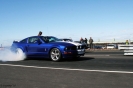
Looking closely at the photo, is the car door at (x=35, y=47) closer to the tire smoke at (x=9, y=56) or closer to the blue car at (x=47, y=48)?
the blue car at (x=47, y=48)

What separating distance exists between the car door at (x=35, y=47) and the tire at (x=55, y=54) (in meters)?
0.58

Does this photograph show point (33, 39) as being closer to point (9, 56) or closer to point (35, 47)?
point (35, 47)

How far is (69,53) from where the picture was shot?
10.1 m

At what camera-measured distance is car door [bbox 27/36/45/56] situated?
10845 mm

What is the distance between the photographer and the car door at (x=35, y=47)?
35.6 feet

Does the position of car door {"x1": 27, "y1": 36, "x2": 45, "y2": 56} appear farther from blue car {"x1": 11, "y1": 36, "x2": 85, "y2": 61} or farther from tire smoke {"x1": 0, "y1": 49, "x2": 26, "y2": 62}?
tire smoke {"x1": 0, "y1": 49, "x2": 26, "y2": 62}

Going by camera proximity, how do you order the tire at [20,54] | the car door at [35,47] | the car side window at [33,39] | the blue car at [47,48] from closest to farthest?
the blue car at [47,48]
the car door at [35,47]
the car side window at [33,39]
the tire at [20,54]

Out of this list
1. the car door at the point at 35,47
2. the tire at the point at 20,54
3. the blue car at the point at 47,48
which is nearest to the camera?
the blue car at the point at 47,48

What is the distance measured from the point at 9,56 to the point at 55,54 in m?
3.43

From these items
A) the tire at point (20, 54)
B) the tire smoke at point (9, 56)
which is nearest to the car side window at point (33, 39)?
the tire at point (20, 54)

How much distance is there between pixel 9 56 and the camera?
1229 cm

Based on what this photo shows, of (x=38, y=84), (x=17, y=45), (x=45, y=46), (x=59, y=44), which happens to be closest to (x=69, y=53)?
(x=59, y=44)

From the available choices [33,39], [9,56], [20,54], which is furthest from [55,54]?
[9,56]

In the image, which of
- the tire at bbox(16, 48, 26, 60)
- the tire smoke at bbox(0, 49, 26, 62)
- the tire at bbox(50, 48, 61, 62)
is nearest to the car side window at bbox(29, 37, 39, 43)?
the tire at bbox(16, 48, 26, 60)
